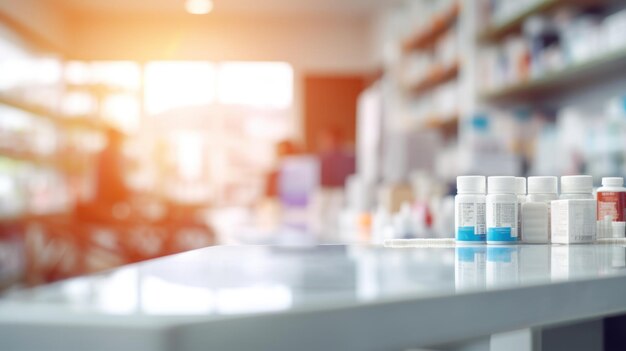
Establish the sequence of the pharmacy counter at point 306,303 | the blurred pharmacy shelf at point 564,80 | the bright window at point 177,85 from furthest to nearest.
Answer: the bright window at point 177,85, the blurred pharmacy shelf at point 564,80, the pharmacy counter at point 306,303

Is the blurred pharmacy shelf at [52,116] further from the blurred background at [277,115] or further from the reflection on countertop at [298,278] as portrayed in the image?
the reflection on countertop at [298,278]

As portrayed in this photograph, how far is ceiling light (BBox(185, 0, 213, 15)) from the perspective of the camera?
26.1 ft

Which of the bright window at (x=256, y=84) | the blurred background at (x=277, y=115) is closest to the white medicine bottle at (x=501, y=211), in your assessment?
the blurred background at (x=277, y=115)

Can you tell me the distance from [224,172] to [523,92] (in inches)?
204

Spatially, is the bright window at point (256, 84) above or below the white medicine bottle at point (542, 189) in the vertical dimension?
above

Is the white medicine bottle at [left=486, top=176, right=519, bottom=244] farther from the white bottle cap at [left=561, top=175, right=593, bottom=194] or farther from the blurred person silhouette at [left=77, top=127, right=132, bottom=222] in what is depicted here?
the blurred person silhouette at [left=77, top=127, right=132, bottom=222]

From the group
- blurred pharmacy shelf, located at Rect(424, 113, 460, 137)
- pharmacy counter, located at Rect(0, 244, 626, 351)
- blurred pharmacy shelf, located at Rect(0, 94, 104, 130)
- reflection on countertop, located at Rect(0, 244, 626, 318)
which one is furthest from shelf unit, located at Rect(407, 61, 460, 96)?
pharmacy counter, located at Rect(0, 244, 626, 351)

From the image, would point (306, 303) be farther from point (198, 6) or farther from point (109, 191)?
point (198, 6)

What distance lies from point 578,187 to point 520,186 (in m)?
0.08

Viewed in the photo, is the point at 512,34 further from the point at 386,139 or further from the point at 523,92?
the point at 386,139

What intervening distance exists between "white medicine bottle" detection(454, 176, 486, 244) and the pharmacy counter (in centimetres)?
24

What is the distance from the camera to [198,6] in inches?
320

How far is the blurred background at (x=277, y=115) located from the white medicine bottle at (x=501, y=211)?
0.90m

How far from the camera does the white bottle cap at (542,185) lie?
43.9 inches
